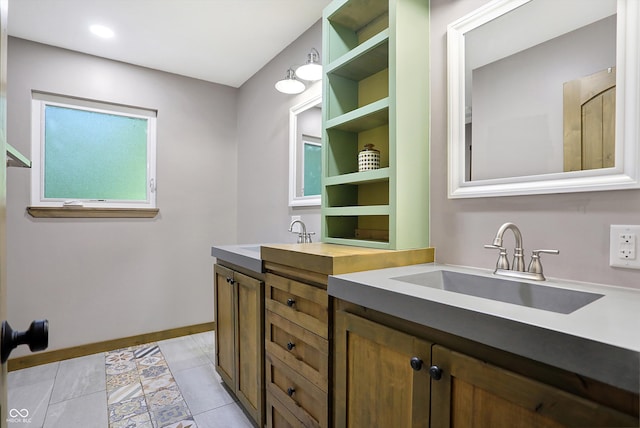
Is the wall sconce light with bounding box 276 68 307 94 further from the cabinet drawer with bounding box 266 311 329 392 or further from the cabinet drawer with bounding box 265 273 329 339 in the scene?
the cabinet drawer with bounding box 266 311 329 392

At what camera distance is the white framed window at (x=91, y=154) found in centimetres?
258

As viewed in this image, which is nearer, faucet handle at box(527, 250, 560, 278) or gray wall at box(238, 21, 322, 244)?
faucet handle at box(527, 250, 560, 278)

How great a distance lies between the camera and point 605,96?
1.02 meters

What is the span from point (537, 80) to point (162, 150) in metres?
2.98

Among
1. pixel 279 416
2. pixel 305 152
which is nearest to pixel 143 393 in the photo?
pixel 279 416

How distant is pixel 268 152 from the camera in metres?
2.86

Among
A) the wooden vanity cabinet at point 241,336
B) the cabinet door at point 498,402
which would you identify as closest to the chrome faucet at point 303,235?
the wooden vanity cabinet at point 241,336

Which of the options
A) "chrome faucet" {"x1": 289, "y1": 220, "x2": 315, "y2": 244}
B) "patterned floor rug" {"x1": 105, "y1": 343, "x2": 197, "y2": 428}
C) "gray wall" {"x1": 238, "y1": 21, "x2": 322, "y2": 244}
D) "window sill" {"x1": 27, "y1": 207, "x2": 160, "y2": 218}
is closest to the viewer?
"patterned floor rug" {"x1": 105, "y1": 343, "x2": 197, "y2": 428}

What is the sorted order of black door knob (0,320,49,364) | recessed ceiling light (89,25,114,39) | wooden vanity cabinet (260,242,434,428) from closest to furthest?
1. black door knob (0,320,49,364)
2. wooden vanity cabinet (260,242,434,428)
3. recessed ceiling light (89,25,114,39)

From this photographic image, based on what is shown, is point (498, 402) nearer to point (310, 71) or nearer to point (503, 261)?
point (503, 261)

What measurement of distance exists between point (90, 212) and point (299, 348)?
238 cm

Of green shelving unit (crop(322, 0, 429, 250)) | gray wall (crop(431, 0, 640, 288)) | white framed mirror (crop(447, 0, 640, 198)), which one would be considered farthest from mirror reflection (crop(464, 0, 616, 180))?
green shelving unit (crop(322, 0, 429, 250))

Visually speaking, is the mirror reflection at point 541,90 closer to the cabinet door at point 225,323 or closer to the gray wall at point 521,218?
the gray wall at point 521,218

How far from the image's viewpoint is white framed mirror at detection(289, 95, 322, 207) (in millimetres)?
2289
